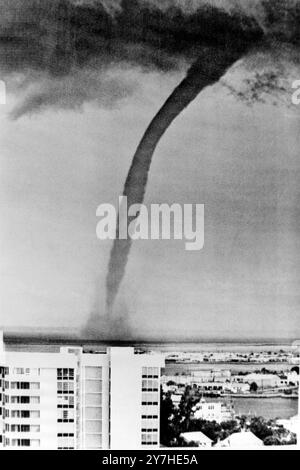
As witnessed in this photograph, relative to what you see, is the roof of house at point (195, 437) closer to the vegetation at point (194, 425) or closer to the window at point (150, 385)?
the vegetation at point (194, 425)

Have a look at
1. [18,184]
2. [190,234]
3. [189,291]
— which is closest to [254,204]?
[190,234]

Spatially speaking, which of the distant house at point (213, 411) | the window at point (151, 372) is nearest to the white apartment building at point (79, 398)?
the window at point (151, 372)

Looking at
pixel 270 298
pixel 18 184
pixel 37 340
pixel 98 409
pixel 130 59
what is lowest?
pixel 98 409

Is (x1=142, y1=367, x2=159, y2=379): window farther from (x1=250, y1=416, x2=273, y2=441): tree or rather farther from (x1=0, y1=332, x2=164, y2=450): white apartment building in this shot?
(x1=250, y1=416, x2=273, y2=441): tree

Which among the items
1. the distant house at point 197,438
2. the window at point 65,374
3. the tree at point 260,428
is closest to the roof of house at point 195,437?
the distant house at point 197,438

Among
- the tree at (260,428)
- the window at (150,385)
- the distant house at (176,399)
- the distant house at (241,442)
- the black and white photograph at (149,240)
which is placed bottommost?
the distant house at (241,442)

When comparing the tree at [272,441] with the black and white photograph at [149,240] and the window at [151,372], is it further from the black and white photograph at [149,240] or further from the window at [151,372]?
the window at [151,372]

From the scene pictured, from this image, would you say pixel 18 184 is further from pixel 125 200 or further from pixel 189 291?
pixel 189 291

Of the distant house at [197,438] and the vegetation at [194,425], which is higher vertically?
the vegetation at [194,425]
